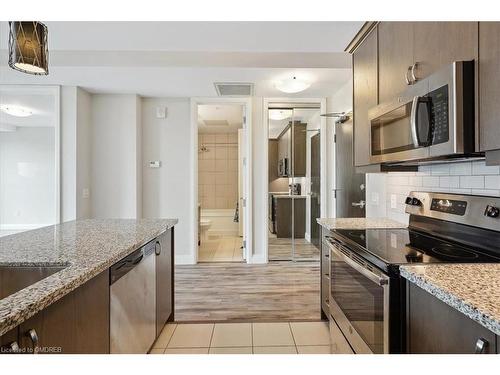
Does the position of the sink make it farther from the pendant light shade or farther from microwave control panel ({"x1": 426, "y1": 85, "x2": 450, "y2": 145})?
microwave control panel ({"x1": 426, "y1": 85, "x2": 450, "y2": 145})

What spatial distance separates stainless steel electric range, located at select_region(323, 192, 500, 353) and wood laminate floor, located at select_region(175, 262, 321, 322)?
2.99ft

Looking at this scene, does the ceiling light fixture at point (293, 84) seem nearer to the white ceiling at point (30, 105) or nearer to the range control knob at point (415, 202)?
the range control knob at point (415, 202)

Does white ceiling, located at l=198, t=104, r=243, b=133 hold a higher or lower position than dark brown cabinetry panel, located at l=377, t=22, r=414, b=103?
higher

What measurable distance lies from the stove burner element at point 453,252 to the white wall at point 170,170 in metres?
3.36

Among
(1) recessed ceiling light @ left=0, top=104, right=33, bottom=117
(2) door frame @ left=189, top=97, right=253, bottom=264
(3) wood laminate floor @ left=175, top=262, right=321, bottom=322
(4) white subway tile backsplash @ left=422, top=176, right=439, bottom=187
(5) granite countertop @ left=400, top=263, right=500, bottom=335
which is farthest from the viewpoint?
(1) recessed ceiling light @ left=0, top=104, right=33, bottom=117

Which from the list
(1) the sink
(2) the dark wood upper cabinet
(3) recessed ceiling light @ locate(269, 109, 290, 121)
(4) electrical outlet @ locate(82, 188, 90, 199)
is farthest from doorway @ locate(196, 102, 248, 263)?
(1) the sink

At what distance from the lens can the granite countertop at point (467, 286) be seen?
0.75 metres

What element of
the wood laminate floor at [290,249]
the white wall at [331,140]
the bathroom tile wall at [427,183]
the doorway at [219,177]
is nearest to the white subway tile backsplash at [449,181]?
the bathroom tile wall at [427,183]

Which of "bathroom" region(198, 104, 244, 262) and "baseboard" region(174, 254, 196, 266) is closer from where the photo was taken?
"baseboard" region(174, 254, 196, 266)

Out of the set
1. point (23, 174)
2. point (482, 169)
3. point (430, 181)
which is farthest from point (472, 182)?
point (23, 174)

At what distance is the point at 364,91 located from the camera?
2.20m

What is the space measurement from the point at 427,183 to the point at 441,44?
1.00 metres

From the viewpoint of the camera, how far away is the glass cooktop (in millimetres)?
1280
